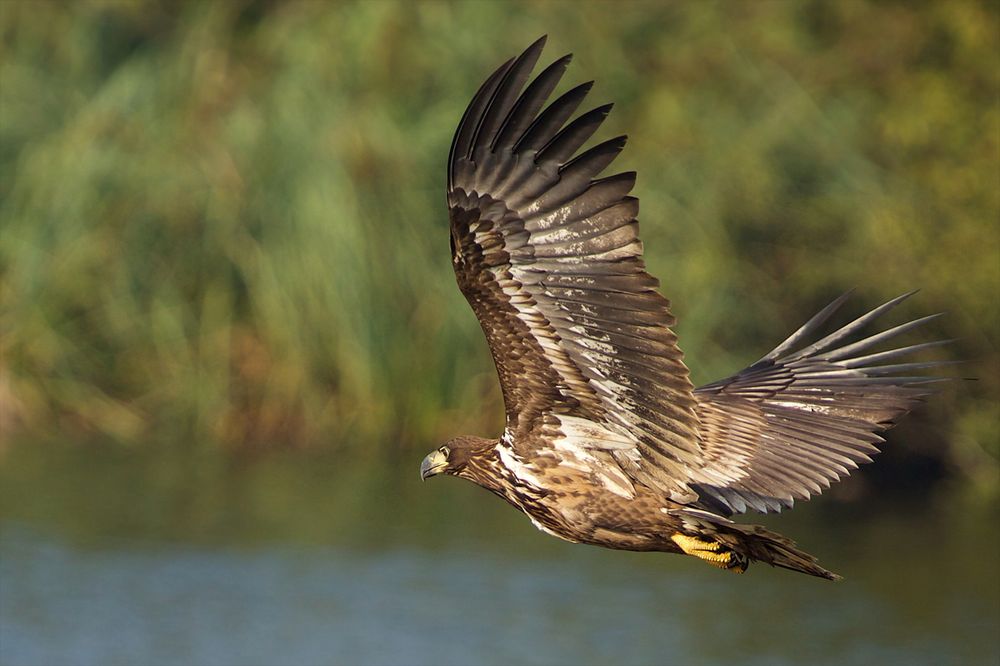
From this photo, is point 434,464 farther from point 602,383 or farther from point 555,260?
point 555,260

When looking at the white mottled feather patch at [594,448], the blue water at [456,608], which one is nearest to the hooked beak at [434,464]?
the white mottled feather patch at [594,448]

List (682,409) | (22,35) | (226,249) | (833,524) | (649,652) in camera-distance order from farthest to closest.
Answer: (22,35)
(226,249)
(833,524)
(649,652)
(682,409)

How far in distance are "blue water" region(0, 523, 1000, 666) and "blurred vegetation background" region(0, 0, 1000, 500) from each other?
1708 mm

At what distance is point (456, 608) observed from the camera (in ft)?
36.8

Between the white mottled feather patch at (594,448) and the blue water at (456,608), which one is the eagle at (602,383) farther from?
the blue water at (456,608)

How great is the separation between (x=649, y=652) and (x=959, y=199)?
16.2ft

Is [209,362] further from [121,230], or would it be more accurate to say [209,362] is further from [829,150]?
[829,150]

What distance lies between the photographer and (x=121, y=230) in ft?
46.1

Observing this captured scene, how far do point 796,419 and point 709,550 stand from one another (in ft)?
2.73

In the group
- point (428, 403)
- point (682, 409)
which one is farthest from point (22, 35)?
point (682, 409)

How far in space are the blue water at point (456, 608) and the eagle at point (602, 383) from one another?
342 centimetres

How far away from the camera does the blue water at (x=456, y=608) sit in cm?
1047

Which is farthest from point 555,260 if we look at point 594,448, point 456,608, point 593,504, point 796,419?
point 456,608

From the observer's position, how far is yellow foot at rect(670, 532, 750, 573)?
21.7 feet
